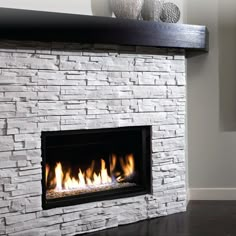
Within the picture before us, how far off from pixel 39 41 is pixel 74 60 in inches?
9.4

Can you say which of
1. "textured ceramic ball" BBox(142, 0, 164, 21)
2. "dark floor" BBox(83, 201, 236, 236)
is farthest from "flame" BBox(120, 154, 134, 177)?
"textured ceramic ball" BBox(142, 0, 164, 21)

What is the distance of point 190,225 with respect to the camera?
9.10 feet

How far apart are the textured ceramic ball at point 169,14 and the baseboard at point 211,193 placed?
1.27 metres

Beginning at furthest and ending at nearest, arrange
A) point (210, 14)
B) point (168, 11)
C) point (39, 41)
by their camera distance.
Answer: point (210, 14) → point (168, 11) → point (39, 41)

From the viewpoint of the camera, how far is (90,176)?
9.45ft

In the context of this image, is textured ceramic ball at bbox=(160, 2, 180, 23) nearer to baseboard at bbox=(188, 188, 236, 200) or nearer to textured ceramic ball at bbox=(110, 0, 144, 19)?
textured ceramic ball at bbox=(110, 0, 144, 19)

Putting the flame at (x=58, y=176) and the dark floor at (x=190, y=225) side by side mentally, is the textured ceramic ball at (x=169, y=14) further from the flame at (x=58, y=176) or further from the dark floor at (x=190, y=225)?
the dark floor at (x=190, y=225)

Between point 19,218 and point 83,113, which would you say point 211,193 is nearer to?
point 83,113

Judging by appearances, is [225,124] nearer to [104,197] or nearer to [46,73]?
[104,197]

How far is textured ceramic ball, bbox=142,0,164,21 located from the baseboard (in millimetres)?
1334

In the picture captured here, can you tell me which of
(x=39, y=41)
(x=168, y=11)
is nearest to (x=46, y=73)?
(x=39, y=41)

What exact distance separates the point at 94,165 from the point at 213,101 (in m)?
1.08

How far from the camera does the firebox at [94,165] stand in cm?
268

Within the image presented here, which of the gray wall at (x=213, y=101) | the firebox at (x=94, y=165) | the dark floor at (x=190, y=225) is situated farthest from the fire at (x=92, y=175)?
the gray wall at (x=213, y=101)
